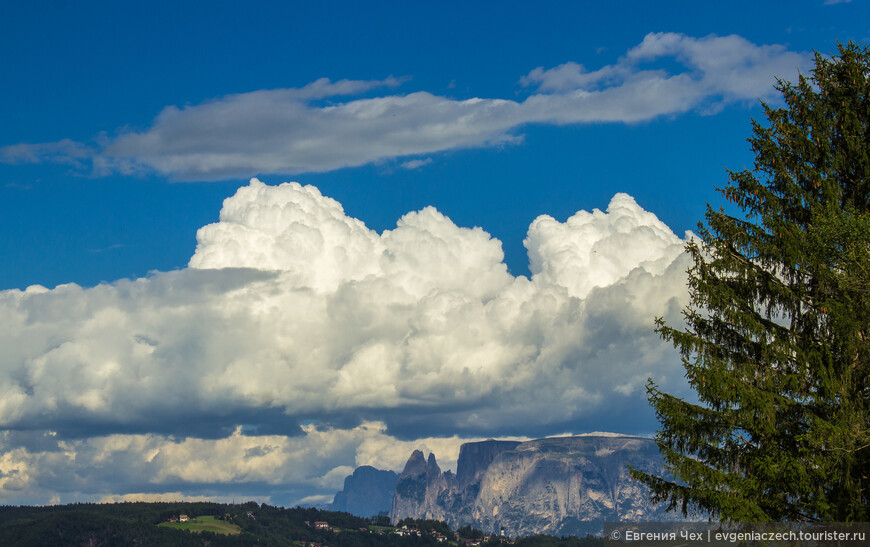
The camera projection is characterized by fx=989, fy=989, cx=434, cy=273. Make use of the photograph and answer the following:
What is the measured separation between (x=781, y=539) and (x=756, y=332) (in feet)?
19.8

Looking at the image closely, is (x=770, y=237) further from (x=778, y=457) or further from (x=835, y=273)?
(x=778, y=457)

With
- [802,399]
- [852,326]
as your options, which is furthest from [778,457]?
[852,326]

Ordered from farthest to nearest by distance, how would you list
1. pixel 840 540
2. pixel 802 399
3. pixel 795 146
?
1. pixel 795 146
2. pixel 802 399
3. pixel 840 540

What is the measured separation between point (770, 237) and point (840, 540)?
358 inches

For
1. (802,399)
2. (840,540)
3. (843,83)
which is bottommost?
(840,540)

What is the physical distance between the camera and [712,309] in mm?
30375

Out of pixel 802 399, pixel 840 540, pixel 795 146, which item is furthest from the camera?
pixel 795 146

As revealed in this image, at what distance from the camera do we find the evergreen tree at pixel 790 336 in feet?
91.4

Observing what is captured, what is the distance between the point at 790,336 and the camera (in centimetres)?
2989

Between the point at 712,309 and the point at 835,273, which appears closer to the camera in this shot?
the point at 835,273

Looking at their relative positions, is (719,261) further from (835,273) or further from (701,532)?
(701,532)

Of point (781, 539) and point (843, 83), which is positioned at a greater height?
point (843, 83)

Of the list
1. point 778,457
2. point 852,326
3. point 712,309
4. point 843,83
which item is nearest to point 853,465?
point 778,457

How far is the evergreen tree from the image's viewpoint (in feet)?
91.4
